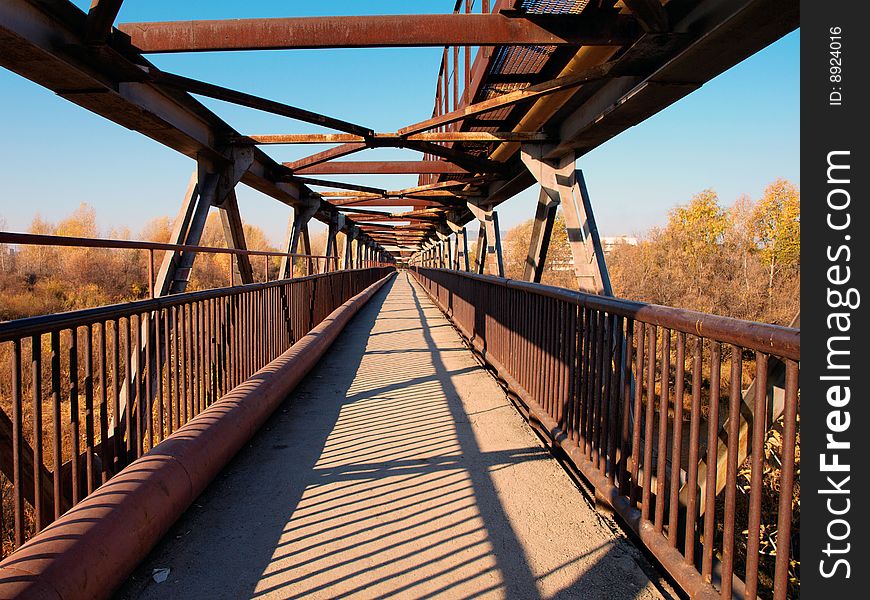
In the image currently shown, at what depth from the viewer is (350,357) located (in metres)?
8.81

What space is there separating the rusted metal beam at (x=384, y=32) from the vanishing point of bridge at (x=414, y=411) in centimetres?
2

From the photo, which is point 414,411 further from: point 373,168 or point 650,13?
point 373,168

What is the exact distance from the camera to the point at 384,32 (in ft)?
14.4

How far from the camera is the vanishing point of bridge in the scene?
2.31 metres

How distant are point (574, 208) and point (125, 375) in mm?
5300

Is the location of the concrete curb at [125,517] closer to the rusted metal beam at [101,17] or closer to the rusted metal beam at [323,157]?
the rusted metal beam at [101,17]

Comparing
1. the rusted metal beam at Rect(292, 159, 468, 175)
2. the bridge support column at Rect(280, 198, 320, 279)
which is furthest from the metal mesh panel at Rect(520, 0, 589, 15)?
the bridge support column at Rect(280, 198, 320, 279)

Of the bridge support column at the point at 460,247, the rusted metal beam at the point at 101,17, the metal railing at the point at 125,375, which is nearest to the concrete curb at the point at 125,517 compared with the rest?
the metal railing at the point at 125,375

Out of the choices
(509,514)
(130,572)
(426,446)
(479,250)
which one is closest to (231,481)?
(130,572)

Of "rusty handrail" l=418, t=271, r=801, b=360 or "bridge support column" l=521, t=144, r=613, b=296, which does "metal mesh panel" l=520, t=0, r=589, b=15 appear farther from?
"bridge support column" l=521, t=144, r=613, b=296

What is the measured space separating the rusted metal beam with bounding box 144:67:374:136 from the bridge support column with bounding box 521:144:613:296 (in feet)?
8.52

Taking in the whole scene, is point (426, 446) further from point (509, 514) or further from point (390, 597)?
point (390, 597)

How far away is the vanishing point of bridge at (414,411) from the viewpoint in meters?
2.31
